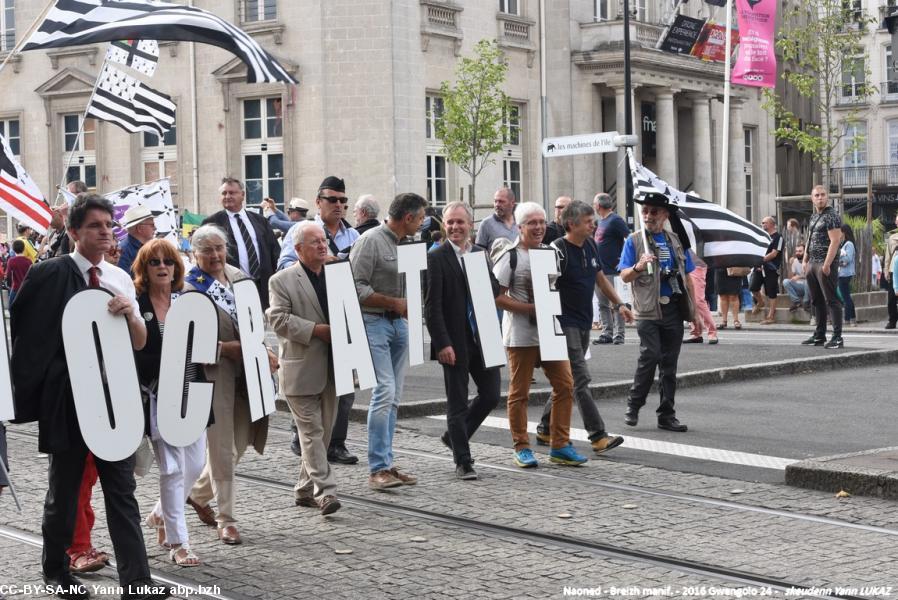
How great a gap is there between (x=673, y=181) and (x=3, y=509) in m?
39.8

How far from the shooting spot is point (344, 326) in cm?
869

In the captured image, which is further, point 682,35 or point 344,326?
point 682,35

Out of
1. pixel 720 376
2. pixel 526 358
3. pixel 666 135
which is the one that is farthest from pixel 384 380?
pixel 666 135

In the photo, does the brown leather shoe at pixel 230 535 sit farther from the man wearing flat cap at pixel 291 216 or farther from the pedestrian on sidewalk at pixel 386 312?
the man wearing flat cap at pixel 291 216

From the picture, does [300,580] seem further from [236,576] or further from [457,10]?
[457,10]

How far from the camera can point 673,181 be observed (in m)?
47.2

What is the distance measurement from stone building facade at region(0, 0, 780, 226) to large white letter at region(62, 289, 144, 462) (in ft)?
94.5

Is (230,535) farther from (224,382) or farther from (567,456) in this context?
(567,456)

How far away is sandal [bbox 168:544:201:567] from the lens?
288 inches

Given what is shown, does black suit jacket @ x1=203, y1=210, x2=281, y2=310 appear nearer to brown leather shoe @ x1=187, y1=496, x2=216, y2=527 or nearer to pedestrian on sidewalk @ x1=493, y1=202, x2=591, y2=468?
pedestrian on sidewalk @ x1=493, y1=202, x2=591, y2=468

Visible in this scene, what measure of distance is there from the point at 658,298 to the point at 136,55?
13.1 metres

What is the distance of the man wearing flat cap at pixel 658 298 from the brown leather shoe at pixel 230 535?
4.79m

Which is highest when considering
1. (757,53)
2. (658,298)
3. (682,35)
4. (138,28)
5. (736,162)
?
(682,35)

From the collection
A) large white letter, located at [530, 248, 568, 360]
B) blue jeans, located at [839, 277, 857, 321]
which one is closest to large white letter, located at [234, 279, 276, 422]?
large white letter, located at [530, 248, 568, 360]
